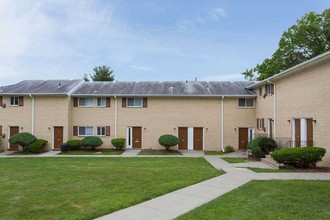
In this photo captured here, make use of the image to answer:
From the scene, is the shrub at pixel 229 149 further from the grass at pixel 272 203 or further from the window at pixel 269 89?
the grass at pixel 272 203

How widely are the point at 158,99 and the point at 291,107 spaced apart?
1236 centimetres

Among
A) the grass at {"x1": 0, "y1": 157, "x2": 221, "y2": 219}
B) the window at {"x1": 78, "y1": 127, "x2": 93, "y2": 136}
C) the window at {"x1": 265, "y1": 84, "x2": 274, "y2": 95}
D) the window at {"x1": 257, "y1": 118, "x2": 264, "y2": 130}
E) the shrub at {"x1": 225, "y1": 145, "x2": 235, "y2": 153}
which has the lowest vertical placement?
the shrub at {"x1": 225, "y1": 145, "x2": 235, "y2": 153}

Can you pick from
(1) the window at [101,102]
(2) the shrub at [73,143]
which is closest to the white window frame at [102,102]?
(1) the window at [101,102]

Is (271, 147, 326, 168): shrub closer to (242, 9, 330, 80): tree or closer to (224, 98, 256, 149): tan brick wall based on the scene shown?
(224, 98, 256, 149): tan brick wall

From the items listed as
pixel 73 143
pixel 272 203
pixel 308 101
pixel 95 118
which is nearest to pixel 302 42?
pixel 308 101

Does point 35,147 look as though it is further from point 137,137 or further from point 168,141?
point 168,141

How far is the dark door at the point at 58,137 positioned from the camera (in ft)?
89.3

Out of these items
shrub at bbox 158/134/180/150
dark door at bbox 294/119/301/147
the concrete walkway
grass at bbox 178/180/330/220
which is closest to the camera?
grass at bbox 178/180/330/220

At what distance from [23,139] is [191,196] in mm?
20456

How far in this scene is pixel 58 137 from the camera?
27.2m

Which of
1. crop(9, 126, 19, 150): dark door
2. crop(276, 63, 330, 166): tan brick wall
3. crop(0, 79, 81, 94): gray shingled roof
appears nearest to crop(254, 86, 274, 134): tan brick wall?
crop(276, 63, 330, 166): tan brick wall

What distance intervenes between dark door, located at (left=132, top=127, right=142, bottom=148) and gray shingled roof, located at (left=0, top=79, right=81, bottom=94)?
7.33 metres

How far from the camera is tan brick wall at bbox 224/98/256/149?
90.0 ft

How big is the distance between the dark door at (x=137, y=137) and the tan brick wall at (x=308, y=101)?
12.5 metres
